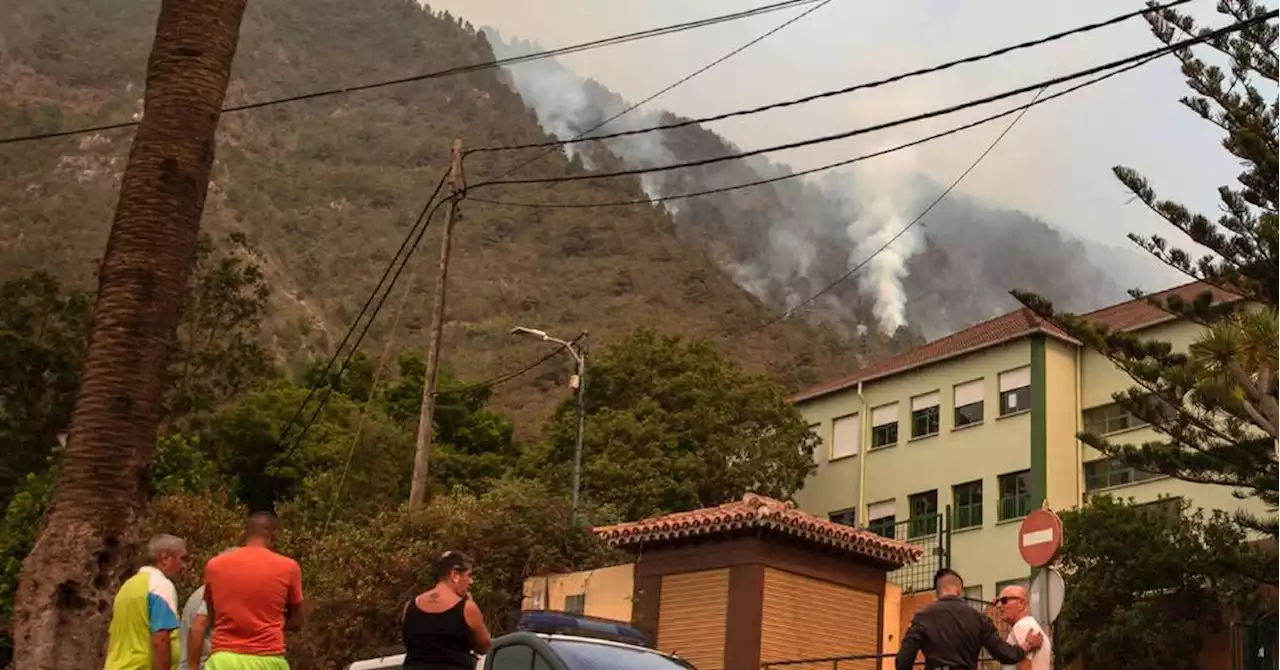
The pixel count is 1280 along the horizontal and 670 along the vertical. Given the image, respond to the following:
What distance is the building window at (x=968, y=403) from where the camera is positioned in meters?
45.7

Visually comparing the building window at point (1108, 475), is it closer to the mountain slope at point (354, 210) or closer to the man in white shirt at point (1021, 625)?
the man in white shirt at point (1021, 625)

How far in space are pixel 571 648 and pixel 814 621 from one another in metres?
13.4

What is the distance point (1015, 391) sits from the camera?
146 feet

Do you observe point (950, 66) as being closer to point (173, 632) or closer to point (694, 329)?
point (173, 632)

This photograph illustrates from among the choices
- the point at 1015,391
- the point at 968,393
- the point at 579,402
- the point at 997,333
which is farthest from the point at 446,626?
the point at 997,333

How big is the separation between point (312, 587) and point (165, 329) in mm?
16141

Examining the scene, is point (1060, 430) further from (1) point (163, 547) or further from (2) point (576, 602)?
(1) point (163, 547)

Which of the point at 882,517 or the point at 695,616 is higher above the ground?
the point at 882,517

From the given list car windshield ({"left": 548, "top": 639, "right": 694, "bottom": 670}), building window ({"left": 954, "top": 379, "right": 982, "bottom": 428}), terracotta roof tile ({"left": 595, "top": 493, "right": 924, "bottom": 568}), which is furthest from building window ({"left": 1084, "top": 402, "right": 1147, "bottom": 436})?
car windshield ({"left": 548, "top": 639, "right": 694, "bottom": 670})

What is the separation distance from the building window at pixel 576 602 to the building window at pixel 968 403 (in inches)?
893

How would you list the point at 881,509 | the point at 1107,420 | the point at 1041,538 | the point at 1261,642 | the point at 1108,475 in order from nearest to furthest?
the point at 1041,538 → the point at 1261,642 → the point at 1108,475 → the point at 1107,420 → the point at 881,509

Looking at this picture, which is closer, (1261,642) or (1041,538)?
(1041,538)

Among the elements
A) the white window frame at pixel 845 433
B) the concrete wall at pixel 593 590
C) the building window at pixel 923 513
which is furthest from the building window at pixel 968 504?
the concrete wall at pixel 593 590

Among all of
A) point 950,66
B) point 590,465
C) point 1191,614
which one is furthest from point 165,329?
point 590,465
